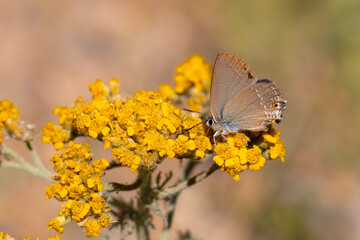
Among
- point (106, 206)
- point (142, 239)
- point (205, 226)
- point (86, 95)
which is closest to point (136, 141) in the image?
point (106, 206)

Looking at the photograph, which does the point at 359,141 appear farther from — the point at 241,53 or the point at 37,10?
the point at 37,10

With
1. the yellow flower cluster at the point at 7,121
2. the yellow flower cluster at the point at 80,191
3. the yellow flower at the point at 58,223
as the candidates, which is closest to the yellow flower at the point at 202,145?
the yellow flower cluster at the point at 80,191

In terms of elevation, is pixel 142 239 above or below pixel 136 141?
below

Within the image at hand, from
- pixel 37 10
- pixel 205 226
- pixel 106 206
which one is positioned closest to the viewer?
pixel 106 206

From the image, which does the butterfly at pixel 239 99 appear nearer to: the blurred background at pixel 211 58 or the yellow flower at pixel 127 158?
the yellow flower at pixel 127 158

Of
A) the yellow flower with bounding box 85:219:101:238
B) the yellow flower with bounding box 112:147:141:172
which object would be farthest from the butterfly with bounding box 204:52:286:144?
the yellow flower with bounding box 85:219:101:238

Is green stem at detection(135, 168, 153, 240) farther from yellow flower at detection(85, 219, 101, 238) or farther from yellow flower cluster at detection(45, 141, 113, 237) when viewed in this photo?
yellow flower at detection(85, 219, 101, 238)

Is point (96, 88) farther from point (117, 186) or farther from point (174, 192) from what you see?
point (174, 192)
